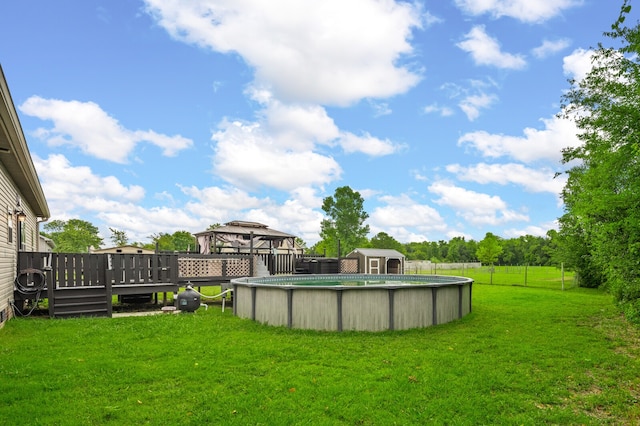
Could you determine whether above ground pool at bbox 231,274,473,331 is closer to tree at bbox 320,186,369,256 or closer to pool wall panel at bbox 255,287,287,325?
pool wall panel at bbox 255,287,287,325

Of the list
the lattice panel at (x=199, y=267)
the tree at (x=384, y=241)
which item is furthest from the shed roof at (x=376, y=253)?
the tree at (x=384, y=241)

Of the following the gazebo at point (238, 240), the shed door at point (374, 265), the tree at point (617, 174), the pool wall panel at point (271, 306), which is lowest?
the shed door at point (374, 265)

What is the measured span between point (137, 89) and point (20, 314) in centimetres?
877

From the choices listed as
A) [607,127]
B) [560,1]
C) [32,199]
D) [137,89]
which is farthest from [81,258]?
[560,1]

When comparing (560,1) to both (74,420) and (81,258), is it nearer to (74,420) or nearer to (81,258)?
(74,420)

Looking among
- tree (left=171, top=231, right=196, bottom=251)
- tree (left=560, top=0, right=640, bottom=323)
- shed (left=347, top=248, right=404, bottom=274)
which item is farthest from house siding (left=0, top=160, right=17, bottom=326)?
tree (left=171, top=231, right=196, bottom=251)

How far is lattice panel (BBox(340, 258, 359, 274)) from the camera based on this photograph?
22.5 meters

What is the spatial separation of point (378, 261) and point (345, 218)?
25.2m

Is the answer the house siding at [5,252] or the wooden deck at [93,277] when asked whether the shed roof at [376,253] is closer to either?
the wooden deck at [93,277]

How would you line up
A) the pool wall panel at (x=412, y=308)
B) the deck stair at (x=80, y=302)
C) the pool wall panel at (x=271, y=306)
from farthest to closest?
1. the deck stair at (x=80, y=302)
2. the pool wall panel at (x=271, y=306)
3. the pool wall panel at (x=412, y=308)

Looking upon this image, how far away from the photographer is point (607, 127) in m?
8.20

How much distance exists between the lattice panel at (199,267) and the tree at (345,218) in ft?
126

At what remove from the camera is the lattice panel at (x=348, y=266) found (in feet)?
73.9

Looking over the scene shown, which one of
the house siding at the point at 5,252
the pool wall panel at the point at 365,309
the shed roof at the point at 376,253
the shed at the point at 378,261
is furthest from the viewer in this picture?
the shed roof at the point at 376,253
